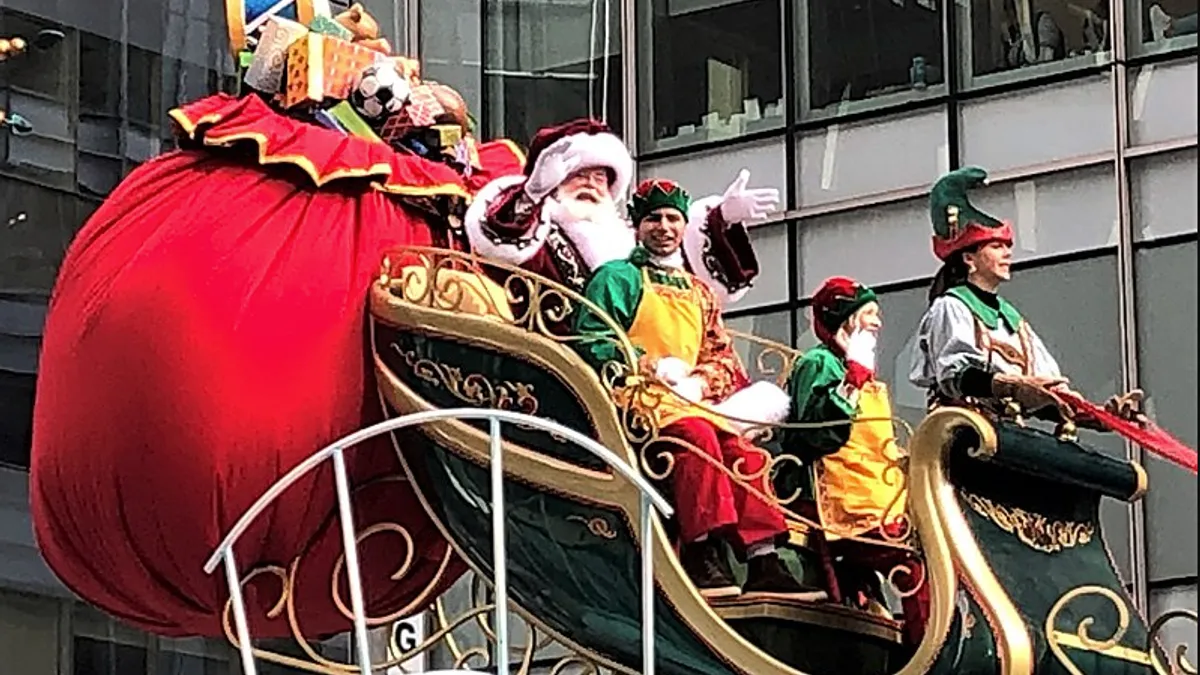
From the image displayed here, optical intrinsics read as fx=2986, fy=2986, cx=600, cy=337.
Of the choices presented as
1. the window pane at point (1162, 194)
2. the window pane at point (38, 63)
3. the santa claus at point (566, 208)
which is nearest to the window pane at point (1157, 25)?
the window pane at point (1162, 194)

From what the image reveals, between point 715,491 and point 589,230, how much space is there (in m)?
0.94

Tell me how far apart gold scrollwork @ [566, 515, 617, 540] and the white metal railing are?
4.4 inches

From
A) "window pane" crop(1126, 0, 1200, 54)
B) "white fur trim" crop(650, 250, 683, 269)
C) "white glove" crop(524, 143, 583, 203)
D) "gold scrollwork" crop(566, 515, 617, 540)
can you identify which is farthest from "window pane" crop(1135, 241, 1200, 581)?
"gold scrollwork" crop(566, 515, 617, 540)

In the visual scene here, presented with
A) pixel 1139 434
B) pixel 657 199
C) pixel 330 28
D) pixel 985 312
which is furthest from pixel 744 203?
pixel 1139 434

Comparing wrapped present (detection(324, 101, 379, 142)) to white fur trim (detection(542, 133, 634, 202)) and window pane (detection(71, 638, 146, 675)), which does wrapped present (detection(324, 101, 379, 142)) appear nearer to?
white fur trim (detection(542, 133, 634, 202))

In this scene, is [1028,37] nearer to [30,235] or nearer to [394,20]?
[394,20]

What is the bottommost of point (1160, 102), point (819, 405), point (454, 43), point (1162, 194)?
point (819, 405)

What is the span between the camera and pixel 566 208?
7.52 metres

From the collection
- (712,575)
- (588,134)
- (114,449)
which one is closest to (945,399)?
(712,575)

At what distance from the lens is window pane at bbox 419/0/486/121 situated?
14609 mm

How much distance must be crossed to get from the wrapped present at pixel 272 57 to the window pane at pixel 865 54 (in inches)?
235

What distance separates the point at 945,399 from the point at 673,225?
88 centimetres

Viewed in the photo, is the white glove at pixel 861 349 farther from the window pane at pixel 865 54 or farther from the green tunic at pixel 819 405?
the window pane at pixel 865 54

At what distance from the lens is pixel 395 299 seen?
737 cm
